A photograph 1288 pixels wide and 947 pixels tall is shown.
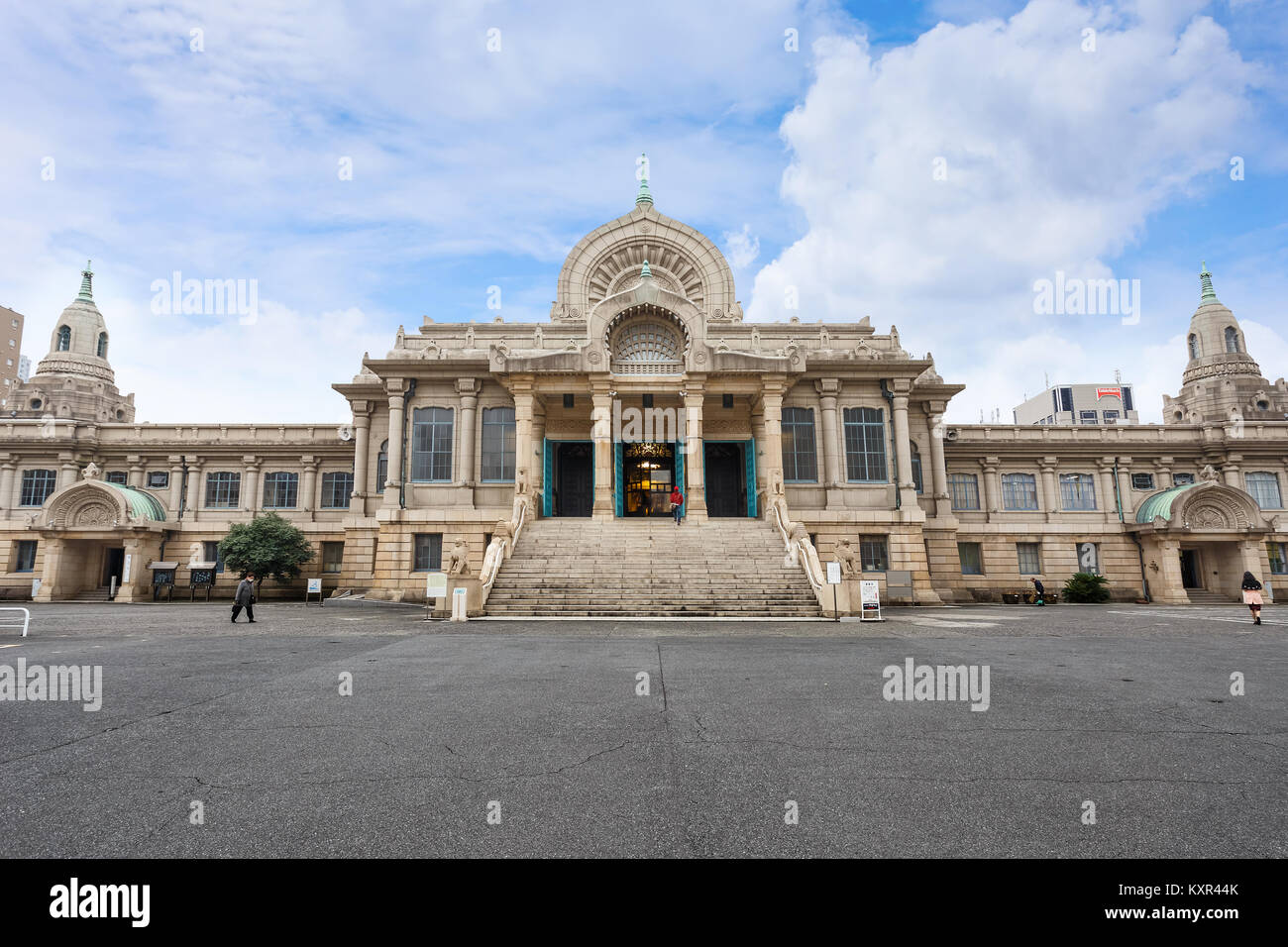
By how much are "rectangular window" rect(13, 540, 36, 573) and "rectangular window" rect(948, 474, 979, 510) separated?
51.1 m

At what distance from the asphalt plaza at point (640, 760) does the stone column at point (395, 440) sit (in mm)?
18304

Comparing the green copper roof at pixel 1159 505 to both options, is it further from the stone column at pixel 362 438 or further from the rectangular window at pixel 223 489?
the rectangular window at pixel 223 489

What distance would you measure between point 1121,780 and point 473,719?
5.35 m

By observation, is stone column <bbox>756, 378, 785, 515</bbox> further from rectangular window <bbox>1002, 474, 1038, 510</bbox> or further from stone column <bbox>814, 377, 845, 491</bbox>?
rectangular window <bbox>1002, 474, 1038, 510</bbox>

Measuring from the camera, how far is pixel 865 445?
96.2ft

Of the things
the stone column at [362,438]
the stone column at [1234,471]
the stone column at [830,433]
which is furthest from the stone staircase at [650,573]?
the stone column at [1234,471]

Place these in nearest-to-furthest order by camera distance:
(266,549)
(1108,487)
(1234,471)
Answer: (266,549) < (1234,471) < (1108,487)

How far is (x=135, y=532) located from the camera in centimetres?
3331

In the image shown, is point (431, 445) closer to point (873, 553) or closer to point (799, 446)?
point (799, 446)

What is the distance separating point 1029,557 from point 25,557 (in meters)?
55.4

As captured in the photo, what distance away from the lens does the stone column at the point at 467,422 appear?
1131 inches

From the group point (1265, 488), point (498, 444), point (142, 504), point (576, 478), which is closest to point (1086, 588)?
point (1265, 488)

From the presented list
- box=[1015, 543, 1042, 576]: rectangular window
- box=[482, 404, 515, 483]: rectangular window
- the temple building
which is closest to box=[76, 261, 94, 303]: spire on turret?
the temple building

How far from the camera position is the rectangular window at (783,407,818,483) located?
28969 millimetres
